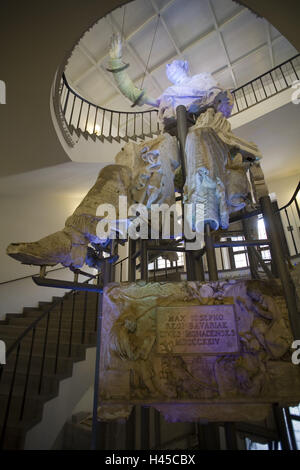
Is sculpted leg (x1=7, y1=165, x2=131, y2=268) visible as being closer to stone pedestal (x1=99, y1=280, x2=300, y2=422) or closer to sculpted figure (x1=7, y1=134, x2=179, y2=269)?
sculpted figure (x1=7, y1=134, x2=179, y2=269)

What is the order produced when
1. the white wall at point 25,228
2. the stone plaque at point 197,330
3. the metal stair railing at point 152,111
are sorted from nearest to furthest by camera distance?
1. the stone plaque at point 197,330
2. the white wall at point 25,228
3. the metal stair railing at point 152,111

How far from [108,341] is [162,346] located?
1.10 ft

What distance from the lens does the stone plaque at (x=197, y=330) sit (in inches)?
54.8

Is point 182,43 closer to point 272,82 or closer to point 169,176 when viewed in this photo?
point 272,82

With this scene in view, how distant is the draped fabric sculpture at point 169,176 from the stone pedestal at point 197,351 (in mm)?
466

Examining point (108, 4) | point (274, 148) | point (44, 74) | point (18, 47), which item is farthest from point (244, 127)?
point (18, 47)

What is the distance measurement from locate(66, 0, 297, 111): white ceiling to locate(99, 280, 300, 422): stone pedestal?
7.96 metres

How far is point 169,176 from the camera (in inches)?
79.0

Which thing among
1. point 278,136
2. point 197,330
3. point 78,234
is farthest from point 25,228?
point 278,136

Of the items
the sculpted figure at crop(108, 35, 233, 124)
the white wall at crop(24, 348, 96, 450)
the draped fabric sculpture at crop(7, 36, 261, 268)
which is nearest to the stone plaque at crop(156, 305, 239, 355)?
the draped fabric sculpture at crop(7, 36, 261, 268)

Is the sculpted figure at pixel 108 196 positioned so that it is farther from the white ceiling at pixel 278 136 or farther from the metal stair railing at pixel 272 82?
the metal stair railing at pixel 272 82

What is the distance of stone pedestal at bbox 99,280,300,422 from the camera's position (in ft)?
4.28

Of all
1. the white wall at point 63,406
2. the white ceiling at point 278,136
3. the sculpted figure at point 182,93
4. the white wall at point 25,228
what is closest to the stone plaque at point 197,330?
the sculpted figure at point 182,93

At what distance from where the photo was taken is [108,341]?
1.43 metres
